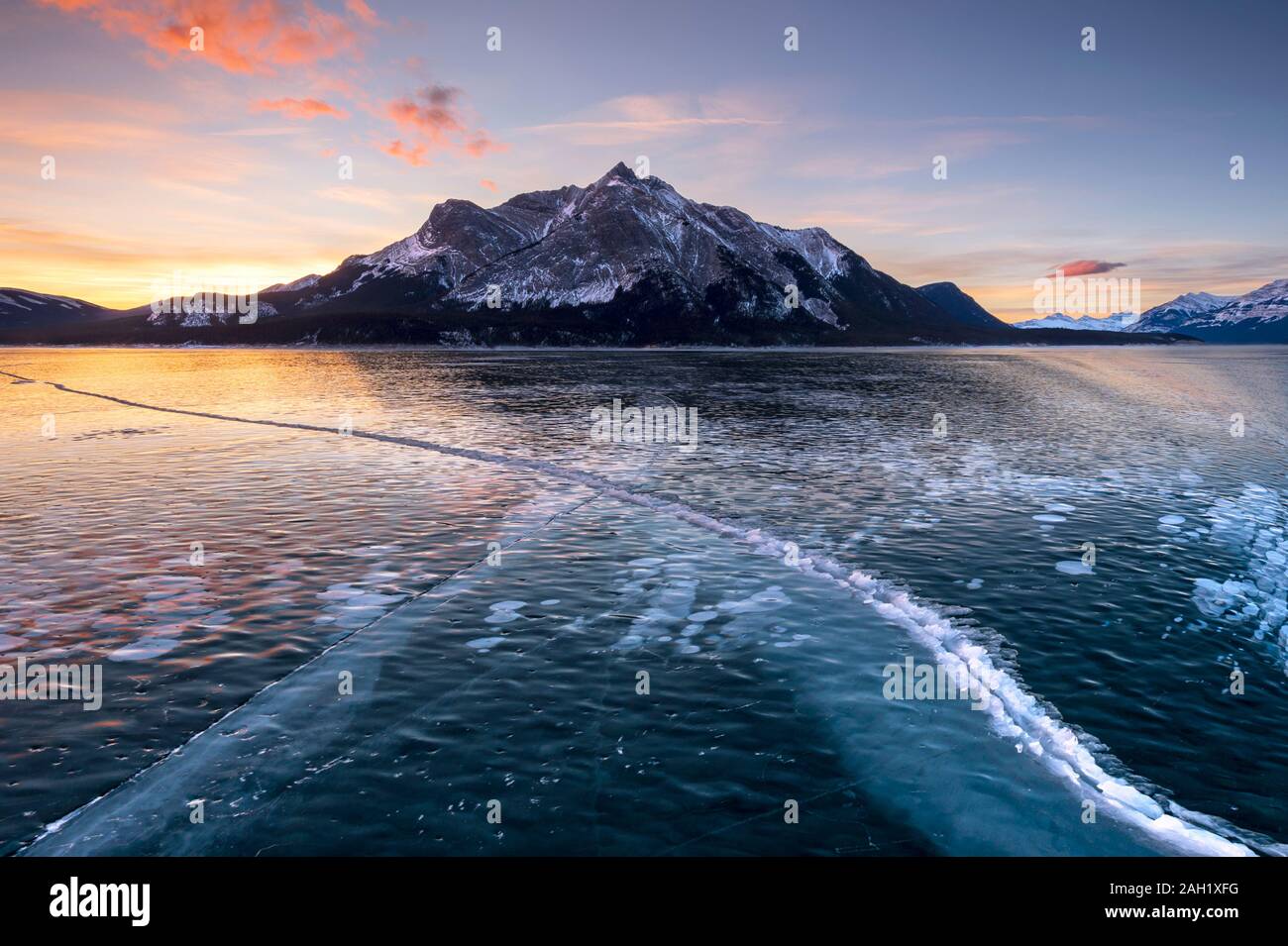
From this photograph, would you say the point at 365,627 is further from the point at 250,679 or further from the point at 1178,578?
the point at 1178,578

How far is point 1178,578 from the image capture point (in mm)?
20438

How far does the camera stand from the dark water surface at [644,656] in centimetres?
1060

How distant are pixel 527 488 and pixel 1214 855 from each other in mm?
26071

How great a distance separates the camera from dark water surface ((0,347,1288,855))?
1060 centimetres

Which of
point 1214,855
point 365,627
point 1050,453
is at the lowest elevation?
point 1214,855

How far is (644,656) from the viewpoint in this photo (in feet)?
51.7

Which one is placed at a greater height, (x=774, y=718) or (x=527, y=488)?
(x=527, y=488)

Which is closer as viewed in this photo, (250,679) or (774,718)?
(774,718)

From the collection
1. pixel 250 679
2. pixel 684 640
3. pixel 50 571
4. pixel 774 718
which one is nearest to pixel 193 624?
pixel 250 679

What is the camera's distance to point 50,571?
68.1ft
